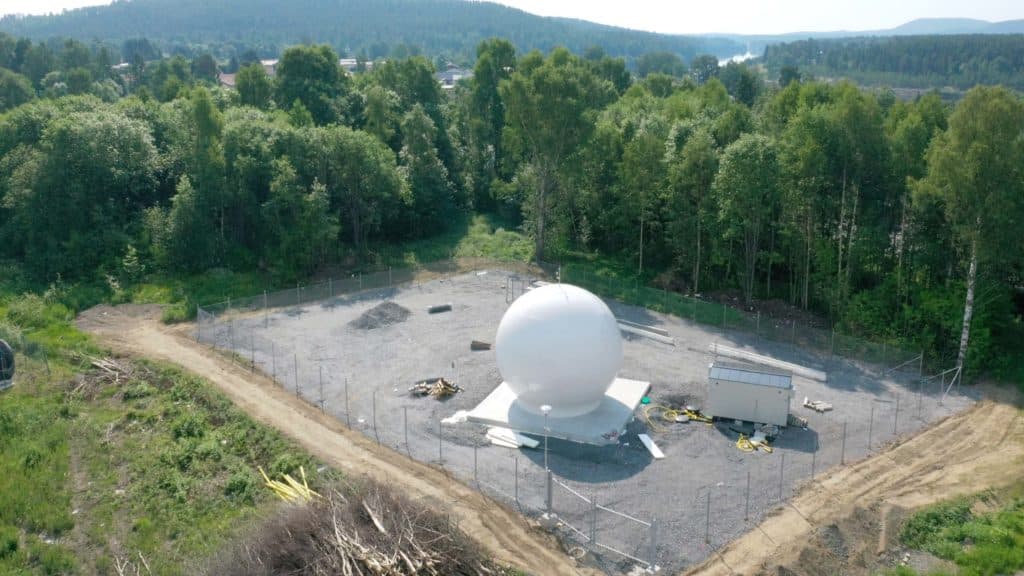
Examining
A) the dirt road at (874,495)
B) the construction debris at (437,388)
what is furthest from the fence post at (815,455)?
the construction debris at (437,388)

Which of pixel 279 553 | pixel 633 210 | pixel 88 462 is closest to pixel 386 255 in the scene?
pixel 633 210

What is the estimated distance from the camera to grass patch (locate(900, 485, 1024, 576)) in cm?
1836

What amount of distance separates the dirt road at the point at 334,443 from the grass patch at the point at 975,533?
27.7 feet

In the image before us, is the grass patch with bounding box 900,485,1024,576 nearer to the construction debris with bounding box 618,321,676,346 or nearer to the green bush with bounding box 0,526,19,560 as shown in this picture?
the construction debris with bounding box 618,321,676,346

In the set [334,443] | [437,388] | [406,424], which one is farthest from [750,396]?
[334,443]

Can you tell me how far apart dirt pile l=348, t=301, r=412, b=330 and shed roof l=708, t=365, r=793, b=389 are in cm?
1491

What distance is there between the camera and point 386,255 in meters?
44.8

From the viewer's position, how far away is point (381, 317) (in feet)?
115

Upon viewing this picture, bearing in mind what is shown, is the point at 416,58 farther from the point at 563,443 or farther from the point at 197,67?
the point at 197,67

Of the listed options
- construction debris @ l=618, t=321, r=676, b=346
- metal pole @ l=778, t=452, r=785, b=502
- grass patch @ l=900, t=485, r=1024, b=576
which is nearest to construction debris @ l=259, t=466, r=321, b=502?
metal pole @ l=778, t=452, r=785, b=502

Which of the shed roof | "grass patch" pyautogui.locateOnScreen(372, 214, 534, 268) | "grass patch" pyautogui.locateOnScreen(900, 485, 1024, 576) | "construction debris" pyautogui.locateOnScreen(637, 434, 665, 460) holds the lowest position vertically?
"grass patch" pyautogui.locateOnScreen(900, 485, 1024, 576)

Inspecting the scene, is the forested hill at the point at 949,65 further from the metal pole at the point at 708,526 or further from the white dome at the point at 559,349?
the metal pole at the point at 708,526

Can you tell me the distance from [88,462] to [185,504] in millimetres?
4438

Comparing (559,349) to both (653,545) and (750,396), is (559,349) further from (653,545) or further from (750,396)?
(653,545)
